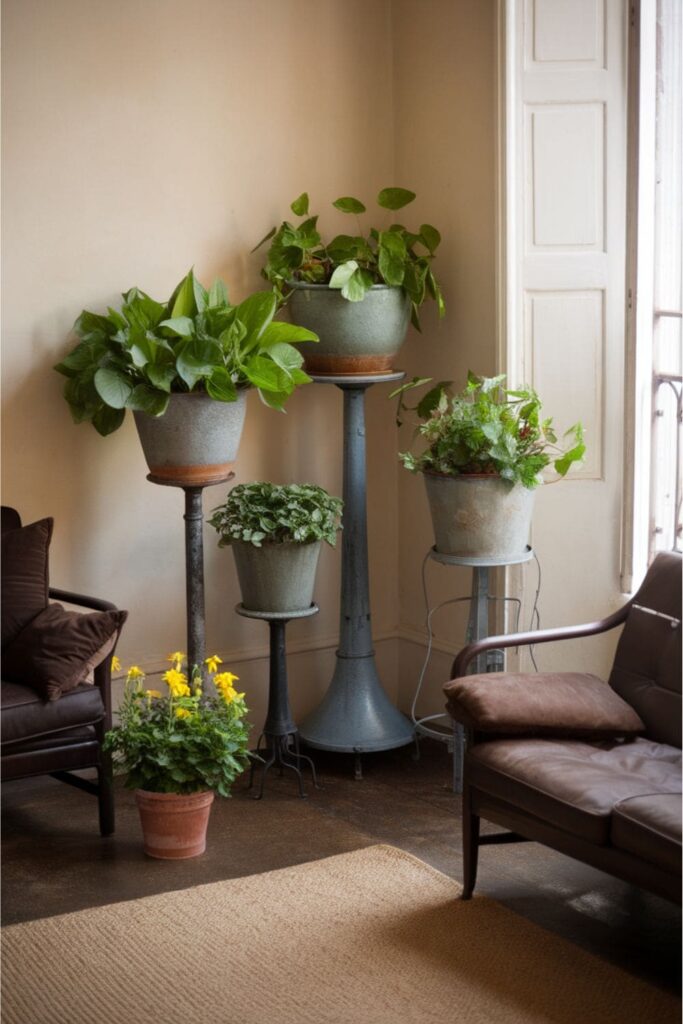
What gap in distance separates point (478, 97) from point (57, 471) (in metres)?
2.01

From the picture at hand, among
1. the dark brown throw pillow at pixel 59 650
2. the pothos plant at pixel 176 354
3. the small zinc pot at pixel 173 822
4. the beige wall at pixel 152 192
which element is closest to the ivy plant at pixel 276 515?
the pothos plant at pixel 176 354

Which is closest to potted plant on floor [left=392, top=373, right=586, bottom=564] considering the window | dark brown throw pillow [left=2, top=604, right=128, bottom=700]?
the window

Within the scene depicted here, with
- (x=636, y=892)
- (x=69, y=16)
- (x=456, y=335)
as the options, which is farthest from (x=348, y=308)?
(x=636, y=892)

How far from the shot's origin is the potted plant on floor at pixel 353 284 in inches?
182

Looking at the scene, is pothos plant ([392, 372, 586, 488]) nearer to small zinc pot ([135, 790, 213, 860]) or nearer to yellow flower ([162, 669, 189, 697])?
yellow flower ([162, 669, 189, 697])

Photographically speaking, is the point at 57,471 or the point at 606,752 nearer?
the point at 606,752

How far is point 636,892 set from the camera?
375 cm

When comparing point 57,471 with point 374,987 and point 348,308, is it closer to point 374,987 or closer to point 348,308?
point 348,308

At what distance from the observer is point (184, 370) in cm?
414

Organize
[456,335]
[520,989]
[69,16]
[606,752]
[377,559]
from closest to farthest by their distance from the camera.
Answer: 1. [520,989]
2. [606,752]
3. [69,16]
4. [456,335]
5. [377,559]

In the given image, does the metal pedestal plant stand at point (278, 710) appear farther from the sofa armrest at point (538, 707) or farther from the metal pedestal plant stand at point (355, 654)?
the sofa armrest at point (538, 707)

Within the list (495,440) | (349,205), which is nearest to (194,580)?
(495,440)

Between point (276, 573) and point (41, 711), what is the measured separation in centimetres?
94

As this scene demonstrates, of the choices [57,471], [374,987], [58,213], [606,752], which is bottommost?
[374,987]
